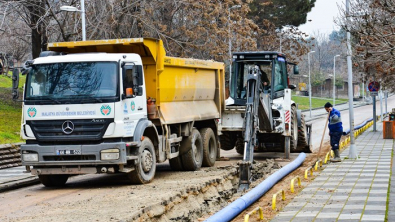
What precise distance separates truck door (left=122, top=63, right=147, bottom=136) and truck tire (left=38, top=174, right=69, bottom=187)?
2.32 metres

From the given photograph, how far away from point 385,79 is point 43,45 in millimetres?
18581

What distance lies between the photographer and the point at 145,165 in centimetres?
1464

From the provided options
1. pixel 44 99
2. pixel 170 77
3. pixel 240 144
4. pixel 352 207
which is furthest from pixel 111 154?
pixel 240 144

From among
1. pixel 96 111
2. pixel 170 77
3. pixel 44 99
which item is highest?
pixel 170 77

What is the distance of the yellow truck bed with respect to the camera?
1534 cm

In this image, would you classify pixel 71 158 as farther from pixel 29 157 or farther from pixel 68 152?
pixel 29 157

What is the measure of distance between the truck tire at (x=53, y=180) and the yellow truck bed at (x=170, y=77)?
Answer: 2.72 m

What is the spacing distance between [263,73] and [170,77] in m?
6.31

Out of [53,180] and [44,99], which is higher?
[44,99]

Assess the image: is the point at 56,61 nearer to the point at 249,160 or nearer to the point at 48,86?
the point at 48,86

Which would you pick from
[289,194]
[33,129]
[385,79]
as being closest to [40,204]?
[33,129]

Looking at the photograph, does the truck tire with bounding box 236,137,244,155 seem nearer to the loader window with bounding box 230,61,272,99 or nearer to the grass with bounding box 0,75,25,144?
the loader window with bounding box 230,61,272,99

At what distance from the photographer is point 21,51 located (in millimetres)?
54969

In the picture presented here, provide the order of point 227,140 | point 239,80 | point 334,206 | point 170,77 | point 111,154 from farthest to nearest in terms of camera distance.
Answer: point 227,140 → point 239,80 → point 170,77 → point 111,154 → point 334,206
